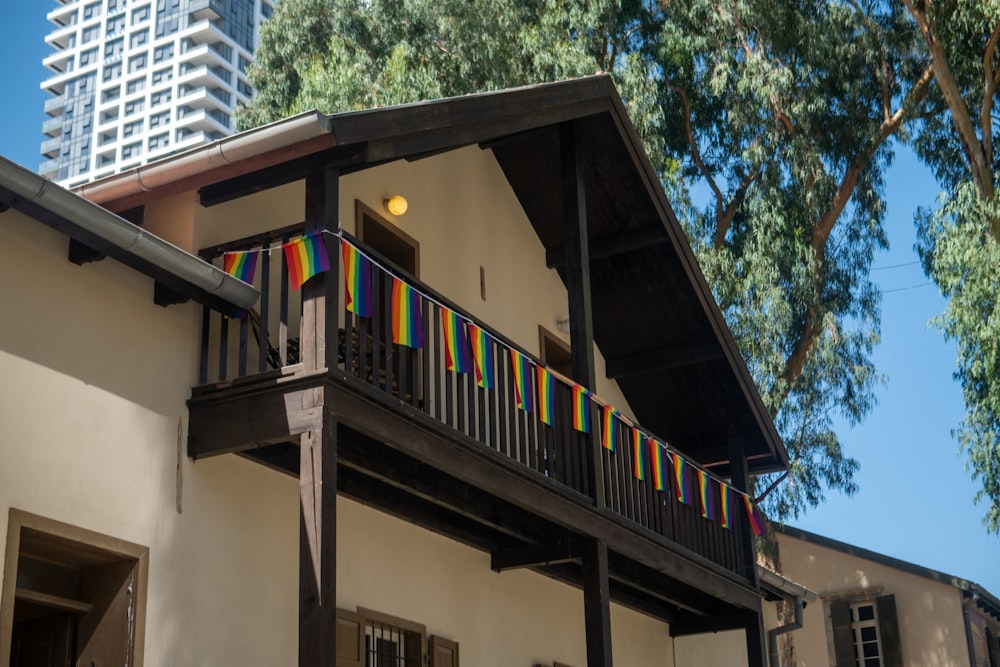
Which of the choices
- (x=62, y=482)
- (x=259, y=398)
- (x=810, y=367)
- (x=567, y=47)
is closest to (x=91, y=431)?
(x=62, y=482)

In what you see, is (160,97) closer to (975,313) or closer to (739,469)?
(975,313)

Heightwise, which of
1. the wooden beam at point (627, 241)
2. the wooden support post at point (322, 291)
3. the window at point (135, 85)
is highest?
the window at point (135, 85)

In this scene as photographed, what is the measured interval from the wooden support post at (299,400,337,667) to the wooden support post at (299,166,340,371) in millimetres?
388

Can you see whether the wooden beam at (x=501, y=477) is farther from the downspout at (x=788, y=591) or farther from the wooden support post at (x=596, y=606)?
the downspout at (x=788, y=591)

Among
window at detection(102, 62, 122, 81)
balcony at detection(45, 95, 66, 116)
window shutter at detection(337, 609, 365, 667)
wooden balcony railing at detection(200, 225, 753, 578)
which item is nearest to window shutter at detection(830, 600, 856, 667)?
wooden balcony railing at detection(200, 225, 753, 578)

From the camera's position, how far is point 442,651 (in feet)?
39.8

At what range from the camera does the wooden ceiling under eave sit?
14852 mm

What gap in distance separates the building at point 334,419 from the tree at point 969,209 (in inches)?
362

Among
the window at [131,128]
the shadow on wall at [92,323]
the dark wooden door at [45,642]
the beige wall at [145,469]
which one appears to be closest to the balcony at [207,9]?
the window at [131,128]

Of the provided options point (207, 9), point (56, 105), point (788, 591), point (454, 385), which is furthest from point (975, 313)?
point (56, 105)

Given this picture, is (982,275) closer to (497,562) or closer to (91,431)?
(497,562)

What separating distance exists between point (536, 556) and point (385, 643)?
193 cm

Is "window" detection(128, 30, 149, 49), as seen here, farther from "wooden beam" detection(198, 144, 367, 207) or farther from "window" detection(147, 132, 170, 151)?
"wooden beam" detection(198, 144, 367, 207)

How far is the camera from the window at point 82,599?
27.8ft
